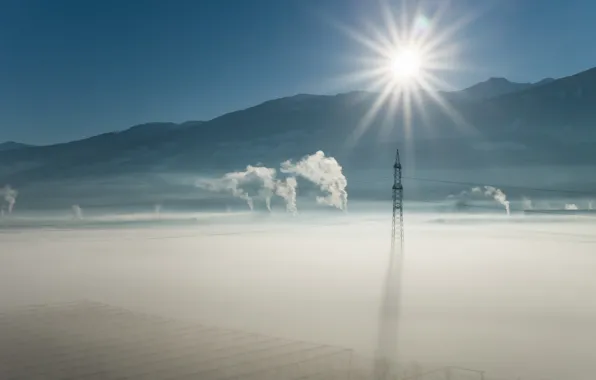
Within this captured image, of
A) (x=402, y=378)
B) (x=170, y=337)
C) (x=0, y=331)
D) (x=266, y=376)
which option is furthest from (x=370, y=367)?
(x=0, y=331)

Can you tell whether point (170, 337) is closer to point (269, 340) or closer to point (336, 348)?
point (269, 340)

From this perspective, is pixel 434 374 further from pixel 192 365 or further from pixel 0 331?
pixel 0 331

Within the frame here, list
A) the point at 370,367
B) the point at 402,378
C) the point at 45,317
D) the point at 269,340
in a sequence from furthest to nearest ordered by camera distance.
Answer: the point at 45,317 < the point at 269,340 < the point at 370,367 < the point at 402,378

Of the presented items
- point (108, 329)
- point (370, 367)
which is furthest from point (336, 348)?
point (108, 329)

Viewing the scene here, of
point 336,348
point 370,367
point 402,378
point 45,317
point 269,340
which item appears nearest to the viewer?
point 402,378

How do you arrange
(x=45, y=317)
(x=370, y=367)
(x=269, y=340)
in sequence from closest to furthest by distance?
(x=370, y=367) < (x=269, y=340) < (x=45, y=317)

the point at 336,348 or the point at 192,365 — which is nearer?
the point at 192,365

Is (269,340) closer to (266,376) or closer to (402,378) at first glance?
(266,376)

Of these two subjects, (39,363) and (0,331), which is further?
(0,331)
